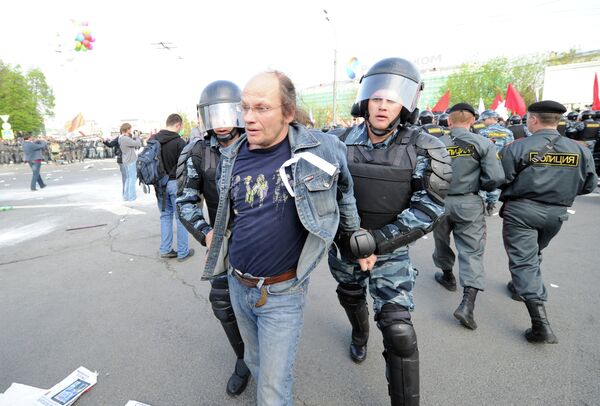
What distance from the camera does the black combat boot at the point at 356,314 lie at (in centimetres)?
247

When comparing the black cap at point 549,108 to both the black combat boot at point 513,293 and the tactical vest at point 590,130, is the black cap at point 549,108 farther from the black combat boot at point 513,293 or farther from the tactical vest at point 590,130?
the tactical vest at point 590,130

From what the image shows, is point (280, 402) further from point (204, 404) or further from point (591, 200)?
point (591, 200)

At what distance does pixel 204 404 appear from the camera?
2.25m

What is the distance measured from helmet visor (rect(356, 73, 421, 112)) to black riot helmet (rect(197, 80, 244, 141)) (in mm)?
905

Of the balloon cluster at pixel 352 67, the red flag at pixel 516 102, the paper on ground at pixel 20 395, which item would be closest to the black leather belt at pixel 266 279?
the paper on ground at pixel 20 395

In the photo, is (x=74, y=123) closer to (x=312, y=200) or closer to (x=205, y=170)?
(x=205, y=170)

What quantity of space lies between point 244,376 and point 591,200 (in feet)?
30.6

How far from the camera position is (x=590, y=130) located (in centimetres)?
855

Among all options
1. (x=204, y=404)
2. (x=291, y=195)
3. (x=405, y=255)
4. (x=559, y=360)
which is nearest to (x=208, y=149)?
(x=291, y=195)

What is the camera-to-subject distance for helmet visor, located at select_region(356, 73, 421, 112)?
2166 mm

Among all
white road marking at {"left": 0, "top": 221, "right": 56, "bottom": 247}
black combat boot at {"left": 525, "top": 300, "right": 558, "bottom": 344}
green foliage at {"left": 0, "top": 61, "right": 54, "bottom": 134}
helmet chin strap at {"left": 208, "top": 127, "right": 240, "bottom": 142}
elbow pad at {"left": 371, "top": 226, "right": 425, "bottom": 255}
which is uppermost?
green foliage at {"left": 0, "top": 61, "right": 54, "bottom": 134}

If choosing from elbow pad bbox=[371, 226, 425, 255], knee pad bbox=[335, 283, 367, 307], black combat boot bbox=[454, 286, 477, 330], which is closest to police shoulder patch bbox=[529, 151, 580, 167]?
black combat boot bbox=[454, 286, 477, 330]

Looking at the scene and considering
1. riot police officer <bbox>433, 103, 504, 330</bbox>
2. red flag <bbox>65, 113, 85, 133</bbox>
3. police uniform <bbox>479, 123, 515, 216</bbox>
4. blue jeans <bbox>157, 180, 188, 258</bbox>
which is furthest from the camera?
red flag <bbox>65, 113, 85, 133</bbox>

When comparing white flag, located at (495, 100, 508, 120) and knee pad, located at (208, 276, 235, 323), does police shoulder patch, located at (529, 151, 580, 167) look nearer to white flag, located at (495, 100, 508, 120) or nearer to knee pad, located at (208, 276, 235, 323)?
knee pad, located at (208, 276, 235, 323)
